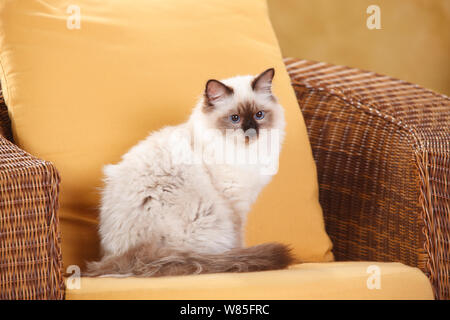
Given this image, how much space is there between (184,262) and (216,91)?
1.33 ft

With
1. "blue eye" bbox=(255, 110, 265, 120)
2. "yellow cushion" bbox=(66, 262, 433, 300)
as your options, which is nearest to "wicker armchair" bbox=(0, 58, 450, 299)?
"yellow cushion" bbox=(66, 262, 433, 300)

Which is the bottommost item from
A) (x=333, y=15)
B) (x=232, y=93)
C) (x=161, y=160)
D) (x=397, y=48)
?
(x=161, y=160)

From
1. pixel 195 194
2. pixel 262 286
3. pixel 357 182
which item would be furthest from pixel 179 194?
pixel 357 182

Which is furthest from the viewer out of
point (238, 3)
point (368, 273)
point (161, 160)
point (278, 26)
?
point (278, 26)

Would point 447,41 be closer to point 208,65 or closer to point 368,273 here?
point 208,65

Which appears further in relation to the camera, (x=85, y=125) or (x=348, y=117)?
(x=348, y=117)

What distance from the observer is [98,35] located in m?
1.30

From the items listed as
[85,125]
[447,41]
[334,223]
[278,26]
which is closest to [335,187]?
[334,223]

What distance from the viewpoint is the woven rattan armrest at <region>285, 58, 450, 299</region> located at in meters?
1.20

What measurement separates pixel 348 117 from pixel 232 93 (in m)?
0.49

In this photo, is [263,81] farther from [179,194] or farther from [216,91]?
[179,194]

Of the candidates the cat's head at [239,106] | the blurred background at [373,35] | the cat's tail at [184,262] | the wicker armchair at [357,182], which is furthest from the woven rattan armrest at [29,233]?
the blurred background at [373,35]

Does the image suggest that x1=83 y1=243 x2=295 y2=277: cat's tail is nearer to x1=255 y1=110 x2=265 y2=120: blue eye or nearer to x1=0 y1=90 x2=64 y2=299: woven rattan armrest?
x1=0 y1=90 x2=64 y2=299: woven rattan armrest

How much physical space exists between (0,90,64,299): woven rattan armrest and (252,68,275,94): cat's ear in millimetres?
508
